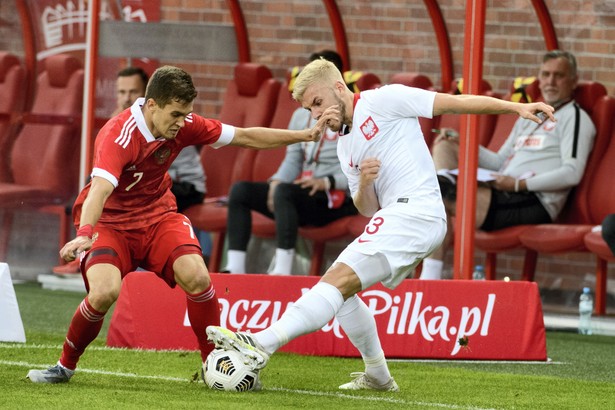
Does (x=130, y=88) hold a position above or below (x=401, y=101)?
below

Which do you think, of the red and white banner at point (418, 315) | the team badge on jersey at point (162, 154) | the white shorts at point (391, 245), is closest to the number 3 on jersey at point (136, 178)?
the team badge on jersey at point (162, 154)

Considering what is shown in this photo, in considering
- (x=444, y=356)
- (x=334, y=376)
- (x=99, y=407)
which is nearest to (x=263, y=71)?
(x=444, y=356)

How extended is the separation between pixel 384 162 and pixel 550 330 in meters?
3.81

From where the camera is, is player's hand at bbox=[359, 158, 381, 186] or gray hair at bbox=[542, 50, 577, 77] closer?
player's hand at bbox=[359, 158, 381, 186]

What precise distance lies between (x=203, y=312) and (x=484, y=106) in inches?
62.9

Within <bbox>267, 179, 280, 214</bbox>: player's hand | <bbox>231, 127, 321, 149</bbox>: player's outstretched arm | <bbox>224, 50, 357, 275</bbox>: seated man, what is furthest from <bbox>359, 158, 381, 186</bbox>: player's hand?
<bbox>267, 179, 280, 214</bbox>: player's hand

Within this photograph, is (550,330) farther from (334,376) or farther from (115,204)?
(115,204)

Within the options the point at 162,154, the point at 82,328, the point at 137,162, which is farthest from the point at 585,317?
the point at 82,328

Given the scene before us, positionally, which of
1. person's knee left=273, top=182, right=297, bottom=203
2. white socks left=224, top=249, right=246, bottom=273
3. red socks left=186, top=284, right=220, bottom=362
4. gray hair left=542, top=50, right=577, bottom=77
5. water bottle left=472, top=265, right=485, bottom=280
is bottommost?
water bottle left=472, top=265, right=485, bottom=280

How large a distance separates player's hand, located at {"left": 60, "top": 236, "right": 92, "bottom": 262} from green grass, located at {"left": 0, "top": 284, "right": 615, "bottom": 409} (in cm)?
59

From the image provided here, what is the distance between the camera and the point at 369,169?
6.25 m

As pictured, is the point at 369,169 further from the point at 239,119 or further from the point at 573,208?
the point at 239,119

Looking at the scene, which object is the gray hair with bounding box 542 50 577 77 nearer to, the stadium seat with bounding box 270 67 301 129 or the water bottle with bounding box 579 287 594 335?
the water bottle with bounding box 579 287 594 335

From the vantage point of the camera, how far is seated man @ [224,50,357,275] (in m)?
10.3
